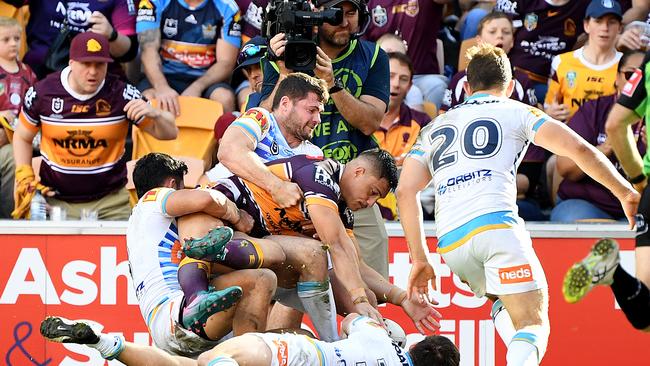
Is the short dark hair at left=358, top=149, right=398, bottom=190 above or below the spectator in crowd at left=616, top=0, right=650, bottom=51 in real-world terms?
above

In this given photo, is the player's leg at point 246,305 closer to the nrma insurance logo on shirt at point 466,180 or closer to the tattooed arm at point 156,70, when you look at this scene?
the nrma insurance logo on shirt at point 466,180

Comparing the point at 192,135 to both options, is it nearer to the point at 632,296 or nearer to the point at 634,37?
the point at 634,37

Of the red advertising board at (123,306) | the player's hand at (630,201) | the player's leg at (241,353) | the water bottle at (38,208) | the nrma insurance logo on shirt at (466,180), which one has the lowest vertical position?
the red advertising board at (123,306)

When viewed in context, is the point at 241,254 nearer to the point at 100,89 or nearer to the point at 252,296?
the point at 252,296

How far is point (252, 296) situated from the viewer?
7301 mm

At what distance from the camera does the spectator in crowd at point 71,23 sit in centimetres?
1114

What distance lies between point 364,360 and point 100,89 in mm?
4198

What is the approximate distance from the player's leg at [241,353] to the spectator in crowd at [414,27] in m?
5.27

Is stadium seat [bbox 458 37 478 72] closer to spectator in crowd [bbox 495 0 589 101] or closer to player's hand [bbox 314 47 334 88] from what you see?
spectator in crowd [bbox 495 0 589 101]

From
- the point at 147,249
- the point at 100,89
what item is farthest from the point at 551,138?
the point at 100,89

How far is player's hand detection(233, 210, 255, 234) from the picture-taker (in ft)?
24.6

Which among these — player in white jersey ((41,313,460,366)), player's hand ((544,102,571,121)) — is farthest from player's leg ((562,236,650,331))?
player's hand ((544,102,571,121))

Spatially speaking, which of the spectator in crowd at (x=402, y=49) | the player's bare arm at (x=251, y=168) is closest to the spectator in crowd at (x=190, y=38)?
the spectator in crowd at (x=402, y=49)

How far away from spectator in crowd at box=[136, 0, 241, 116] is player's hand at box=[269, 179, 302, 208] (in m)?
3.84
